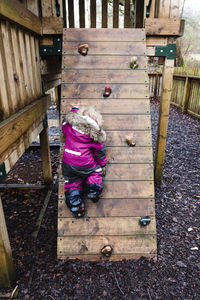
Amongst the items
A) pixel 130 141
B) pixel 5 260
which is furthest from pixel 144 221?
pixel 5 260

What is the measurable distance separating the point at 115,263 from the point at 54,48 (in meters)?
2.79

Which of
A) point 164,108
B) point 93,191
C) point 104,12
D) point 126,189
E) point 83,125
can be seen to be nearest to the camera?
point 83,125

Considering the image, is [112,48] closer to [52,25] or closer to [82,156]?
[52,25]

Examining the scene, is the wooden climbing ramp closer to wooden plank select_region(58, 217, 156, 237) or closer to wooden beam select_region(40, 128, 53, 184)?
wooden plank select_region(58, 217, 156, 237)

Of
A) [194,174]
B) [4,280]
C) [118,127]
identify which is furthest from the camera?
[194,174]

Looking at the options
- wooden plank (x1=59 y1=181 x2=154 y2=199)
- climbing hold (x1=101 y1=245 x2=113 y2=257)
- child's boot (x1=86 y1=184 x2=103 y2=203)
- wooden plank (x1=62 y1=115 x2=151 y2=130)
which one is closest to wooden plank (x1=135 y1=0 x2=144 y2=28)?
wooden plank (x1=62 y1=115 x2=151 y2=130)

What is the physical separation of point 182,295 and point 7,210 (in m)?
2.55

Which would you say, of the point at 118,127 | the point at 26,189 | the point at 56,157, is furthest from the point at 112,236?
the point at 56,157

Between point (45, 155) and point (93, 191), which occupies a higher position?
point (93, 191)

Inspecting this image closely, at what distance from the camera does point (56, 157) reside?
533 cm

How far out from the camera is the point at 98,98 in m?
2.76

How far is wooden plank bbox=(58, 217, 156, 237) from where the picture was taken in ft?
7.75

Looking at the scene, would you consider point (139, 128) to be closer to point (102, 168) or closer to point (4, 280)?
point (102, 168)

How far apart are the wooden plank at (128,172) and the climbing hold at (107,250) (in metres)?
0.70
